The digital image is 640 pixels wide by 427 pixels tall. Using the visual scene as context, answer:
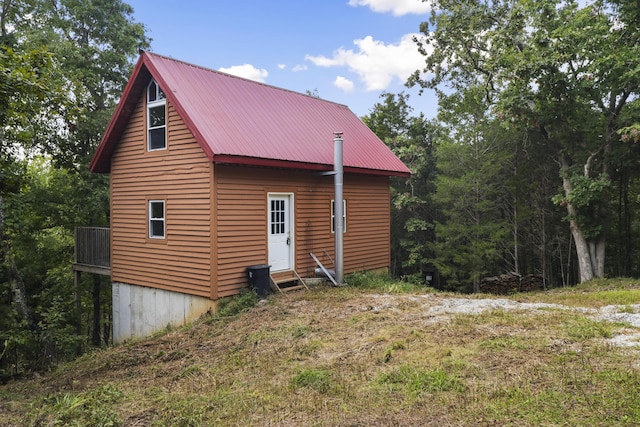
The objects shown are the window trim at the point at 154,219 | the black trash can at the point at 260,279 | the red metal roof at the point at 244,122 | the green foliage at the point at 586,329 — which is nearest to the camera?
the green foliage at the point at 586,329

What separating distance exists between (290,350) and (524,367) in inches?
124

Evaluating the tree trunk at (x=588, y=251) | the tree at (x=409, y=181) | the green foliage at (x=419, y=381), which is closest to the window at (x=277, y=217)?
the green foliage at (x=419, y=381)

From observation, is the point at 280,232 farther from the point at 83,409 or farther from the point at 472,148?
the point at 472,148

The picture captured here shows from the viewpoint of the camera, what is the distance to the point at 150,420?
4363mm

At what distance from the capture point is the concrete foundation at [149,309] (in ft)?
34.0

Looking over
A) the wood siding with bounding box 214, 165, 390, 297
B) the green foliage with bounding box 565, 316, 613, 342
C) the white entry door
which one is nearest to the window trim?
the wood siding with bounding box 214, 165, 390, 297

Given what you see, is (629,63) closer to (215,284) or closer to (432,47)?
(432,47)

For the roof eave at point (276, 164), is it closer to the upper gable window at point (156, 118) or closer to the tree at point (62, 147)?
the upper gable window at point (156, 118)

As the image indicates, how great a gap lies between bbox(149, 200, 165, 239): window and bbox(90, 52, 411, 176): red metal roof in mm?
2338

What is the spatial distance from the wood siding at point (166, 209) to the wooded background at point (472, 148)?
6.55ft

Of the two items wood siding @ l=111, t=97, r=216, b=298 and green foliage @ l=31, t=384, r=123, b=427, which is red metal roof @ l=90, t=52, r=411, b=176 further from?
green foliage @ l=31, t=384, r=123, b=427

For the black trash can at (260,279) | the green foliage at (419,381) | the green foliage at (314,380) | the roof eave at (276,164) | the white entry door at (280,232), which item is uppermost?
the roof eave at (276,164)

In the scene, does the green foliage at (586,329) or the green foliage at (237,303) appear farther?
the green foliage at (237,303)

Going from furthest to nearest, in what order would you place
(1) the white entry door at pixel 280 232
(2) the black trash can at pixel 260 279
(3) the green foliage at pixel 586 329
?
1. (1) the white entry door at pixel 280 232
2. (2) the black trash can at pixel 260 279
3. (3) the green foliage at pixel 586 329
